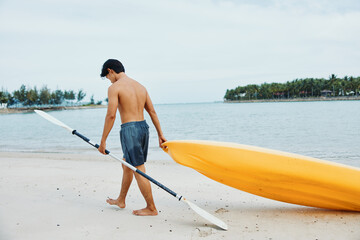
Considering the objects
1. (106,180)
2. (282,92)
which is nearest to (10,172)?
(106,180)

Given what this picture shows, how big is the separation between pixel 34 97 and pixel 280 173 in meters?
101

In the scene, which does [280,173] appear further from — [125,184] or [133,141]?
[125,184]

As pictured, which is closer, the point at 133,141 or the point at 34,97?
the point at 133,141

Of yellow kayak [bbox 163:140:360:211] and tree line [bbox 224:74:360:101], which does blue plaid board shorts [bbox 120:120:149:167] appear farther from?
tree line [bbox 224:74:360:101]

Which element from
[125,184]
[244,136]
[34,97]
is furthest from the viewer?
[34,97]

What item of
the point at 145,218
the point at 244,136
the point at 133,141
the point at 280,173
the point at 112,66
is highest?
the point at 112,66

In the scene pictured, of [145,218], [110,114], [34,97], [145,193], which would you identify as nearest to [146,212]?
[145,218]

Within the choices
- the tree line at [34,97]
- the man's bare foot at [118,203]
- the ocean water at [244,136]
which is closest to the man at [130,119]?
the man's bare foot at [118,203]

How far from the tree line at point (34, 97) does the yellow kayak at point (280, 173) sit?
94.0 meters

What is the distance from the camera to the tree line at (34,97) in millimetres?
91312

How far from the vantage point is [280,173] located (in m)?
3.09

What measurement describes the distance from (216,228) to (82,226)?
4.00 ft

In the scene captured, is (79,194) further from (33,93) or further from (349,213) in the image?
(33,93)

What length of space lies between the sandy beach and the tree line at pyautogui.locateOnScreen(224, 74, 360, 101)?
10051 cm
